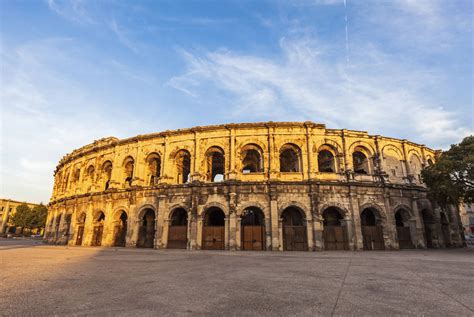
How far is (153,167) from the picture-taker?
22328 millimetres

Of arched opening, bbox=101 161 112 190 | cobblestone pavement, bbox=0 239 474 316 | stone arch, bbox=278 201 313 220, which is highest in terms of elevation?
arched opening, bbox=101 161 112 190

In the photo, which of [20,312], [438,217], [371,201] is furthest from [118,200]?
[438,217]

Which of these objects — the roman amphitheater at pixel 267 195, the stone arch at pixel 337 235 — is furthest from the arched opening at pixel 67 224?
the stone arch at pixel 337 235

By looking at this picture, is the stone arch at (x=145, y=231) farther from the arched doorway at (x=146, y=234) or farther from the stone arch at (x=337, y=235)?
the stone arch at (x=337, y=235)

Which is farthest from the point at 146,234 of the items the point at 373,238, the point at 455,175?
the point at 455,175

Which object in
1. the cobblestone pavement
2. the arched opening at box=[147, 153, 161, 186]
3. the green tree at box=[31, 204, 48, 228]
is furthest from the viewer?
the green tree at box=[31, 204, 48, 228]

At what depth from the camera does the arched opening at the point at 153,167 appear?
21.2m

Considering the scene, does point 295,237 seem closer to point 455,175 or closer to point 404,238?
point 404,238

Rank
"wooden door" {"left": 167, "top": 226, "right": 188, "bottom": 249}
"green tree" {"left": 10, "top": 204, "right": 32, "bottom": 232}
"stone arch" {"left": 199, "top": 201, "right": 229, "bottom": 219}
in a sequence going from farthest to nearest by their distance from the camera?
"green tree" {"left": 10, "top": 204, "right": 32, "bottom": 232} < "wooden door" {"left": 167, "top": 226, "right": 188, "bottom": 249} < "stone arch" {"left": 199, "top": 201, "right": 229, "bottom": 219}

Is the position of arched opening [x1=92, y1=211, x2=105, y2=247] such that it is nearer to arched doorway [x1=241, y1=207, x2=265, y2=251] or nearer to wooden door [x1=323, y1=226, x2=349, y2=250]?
arched doorway [x1=241, y1=207, x2=265, y2=251]

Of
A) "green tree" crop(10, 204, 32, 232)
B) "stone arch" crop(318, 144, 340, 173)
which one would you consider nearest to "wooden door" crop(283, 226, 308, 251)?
"stone arch" crop(318, 144, 340, 173)

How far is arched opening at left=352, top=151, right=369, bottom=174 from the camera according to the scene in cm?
1946

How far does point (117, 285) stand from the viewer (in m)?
5.58

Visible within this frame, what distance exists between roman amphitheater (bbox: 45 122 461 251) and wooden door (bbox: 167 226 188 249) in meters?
0.07
